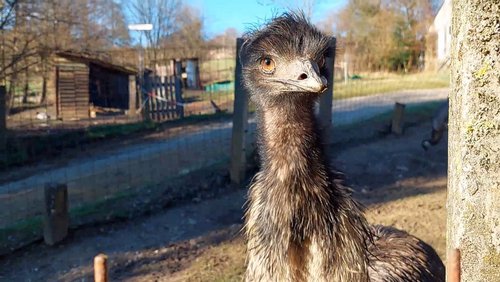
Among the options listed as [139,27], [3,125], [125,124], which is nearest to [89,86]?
[139,27]

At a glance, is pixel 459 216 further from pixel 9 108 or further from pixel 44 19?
pixel 44 19

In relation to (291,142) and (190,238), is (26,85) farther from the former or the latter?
(291,142)

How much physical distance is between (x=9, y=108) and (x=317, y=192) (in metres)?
9.44

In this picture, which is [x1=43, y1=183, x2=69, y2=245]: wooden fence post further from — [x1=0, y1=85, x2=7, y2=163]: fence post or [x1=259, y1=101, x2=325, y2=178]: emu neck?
[x1=0, y1=85, x2=7, y2=163]: fence post

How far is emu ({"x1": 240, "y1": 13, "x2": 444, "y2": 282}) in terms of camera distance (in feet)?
7.00

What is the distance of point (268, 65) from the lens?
2352 mm

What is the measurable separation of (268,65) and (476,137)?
1.03 meters

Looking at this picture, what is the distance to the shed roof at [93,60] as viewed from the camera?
13.7 metres

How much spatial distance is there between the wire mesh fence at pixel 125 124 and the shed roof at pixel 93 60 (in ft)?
0.15

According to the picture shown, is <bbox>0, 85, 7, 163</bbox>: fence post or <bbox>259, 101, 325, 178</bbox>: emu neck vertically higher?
<bbox>259, 101, 325, 178</bbox>: emu neck

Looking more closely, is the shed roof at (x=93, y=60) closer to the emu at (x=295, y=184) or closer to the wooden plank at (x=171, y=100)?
the wooden plank at (x=171, y=100)

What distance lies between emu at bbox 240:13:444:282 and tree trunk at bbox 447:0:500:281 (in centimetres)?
65

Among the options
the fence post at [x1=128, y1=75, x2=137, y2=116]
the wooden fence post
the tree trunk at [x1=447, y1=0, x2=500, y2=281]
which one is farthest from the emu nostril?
the fence post at [x1=128, y1=75, x2=137, y2=116]

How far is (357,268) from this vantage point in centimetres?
221
